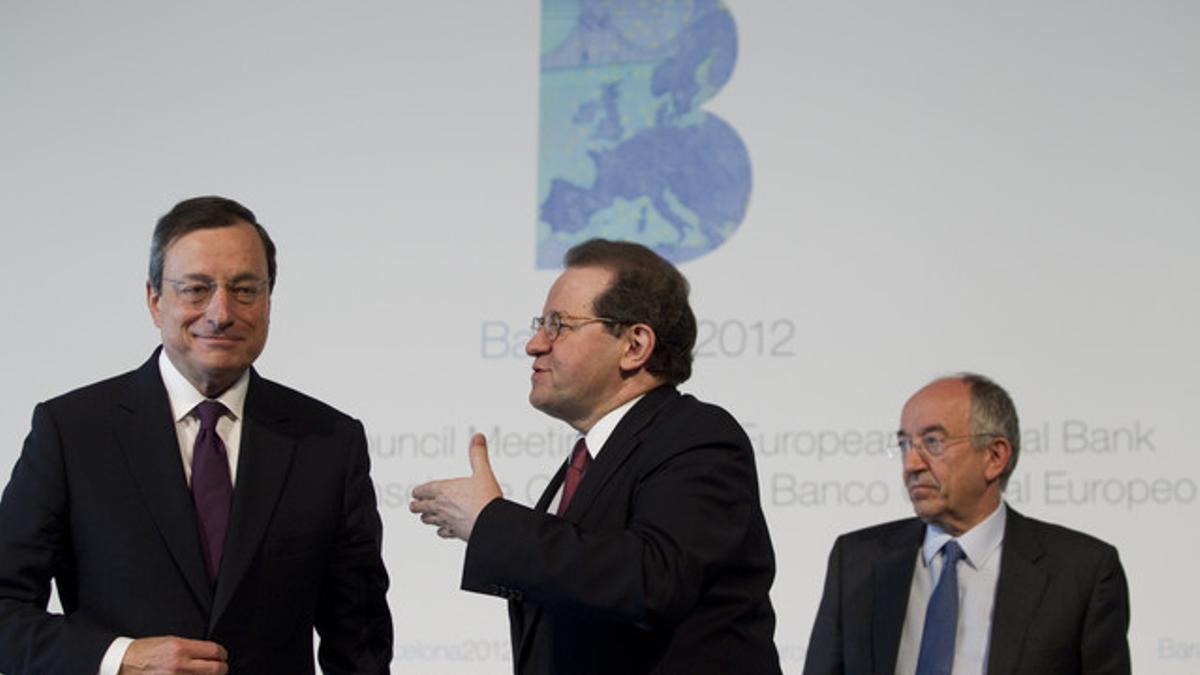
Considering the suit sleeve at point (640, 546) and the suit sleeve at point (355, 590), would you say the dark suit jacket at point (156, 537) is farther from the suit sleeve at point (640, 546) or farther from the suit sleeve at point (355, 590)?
the suit sleeve at point (640, 546)

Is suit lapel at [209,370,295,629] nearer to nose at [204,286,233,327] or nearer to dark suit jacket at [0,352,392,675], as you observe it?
dark suit jacket at [0,352,392,675]

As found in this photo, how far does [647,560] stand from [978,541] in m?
1.76

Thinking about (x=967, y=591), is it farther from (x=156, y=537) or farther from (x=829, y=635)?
(x=156, y=537)

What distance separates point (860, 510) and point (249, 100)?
2582 millimetres

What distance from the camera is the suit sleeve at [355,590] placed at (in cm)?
325

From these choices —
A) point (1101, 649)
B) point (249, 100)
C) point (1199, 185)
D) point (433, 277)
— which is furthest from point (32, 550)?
point (1199, 185)

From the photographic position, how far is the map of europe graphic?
5426 millimetres

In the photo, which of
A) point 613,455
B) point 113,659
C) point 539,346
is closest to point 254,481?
point 113,659

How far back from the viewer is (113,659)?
2828 millimetres

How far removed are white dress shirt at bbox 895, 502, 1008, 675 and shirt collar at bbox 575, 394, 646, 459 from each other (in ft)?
4.58

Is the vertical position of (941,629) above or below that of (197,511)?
below

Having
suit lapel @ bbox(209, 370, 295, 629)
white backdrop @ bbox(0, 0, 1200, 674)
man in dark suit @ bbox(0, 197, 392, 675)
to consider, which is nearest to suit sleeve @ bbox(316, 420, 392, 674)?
man in dark suit @ bbox(0, 197, 392, 675)

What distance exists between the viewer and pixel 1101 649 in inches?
154

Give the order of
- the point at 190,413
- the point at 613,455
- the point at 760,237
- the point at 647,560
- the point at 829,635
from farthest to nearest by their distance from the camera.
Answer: the point at 760,237, the point at 829,635, the point at 190,413, the point at 613,455, the point at 647,560
